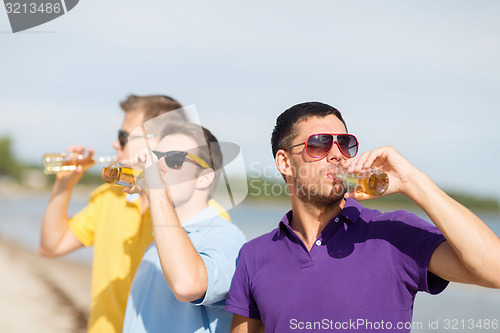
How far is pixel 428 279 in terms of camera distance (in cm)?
221

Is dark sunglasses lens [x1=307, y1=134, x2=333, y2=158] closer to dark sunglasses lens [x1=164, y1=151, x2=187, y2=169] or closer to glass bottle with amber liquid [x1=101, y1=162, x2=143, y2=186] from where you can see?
dark sunglasses lens [x1=164, y1=151, x2=187, y2=169]

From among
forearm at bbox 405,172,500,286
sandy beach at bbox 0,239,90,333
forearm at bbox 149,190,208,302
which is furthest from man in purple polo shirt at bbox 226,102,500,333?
sandy beach at bbox 0,239,90,333

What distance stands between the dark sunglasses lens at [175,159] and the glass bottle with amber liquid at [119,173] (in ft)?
0.54

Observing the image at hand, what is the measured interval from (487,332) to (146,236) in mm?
8461

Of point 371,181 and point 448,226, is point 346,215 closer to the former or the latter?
point 371,181

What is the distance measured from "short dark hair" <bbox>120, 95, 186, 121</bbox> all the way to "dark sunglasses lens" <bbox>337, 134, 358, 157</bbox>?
1587mm

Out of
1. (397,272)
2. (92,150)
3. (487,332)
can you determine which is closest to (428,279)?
(397,272)

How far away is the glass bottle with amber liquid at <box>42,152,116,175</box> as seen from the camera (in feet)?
12.5

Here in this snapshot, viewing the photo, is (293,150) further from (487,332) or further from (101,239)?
(487,332)

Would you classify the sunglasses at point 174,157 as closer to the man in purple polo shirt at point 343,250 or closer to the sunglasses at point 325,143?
the man in purple polo shirt at point 343,250

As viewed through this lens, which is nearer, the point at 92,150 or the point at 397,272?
the point at 397,272

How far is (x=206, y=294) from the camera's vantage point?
2.41m

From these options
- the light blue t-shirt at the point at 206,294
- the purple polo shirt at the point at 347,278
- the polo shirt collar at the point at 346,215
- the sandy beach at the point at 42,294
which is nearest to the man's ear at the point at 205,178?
the light blue t-shirt at the point at 206,294

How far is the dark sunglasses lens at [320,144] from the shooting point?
249cm
